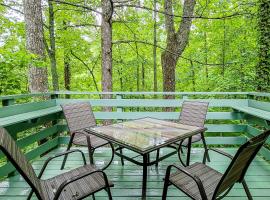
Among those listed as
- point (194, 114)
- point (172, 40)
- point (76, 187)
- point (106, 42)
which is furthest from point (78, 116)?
point (172, 40)

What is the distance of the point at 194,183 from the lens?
176 centimetres

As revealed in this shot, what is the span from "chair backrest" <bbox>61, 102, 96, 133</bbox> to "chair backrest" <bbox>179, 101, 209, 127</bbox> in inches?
58.8

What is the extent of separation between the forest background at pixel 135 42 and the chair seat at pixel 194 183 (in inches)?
107

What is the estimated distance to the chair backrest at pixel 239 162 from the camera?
1.39m

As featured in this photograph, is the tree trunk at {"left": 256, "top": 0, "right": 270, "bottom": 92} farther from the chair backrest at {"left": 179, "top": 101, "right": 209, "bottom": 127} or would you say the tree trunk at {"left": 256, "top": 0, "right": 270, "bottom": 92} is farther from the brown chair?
the brown chair

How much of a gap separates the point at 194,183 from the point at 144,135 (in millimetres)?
720

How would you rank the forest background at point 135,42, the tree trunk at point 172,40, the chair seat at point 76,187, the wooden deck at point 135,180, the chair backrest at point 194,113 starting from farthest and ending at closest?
the tree trunk at point 172,40, the forest background at point 135,42, the chair backrest at point 194,113, the wooden deck at point 135,180, the chair seat at point 76,187

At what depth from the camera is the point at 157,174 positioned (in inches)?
111

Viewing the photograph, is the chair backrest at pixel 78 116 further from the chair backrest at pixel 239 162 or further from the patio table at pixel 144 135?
the chair backrest at pixel 239 162

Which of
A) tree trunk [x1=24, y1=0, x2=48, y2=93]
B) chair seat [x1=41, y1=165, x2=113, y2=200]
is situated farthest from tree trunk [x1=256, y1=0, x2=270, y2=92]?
tree trunk [x1=24, y1=0, x2=48, y2=93]

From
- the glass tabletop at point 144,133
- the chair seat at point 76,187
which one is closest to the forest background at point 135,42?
the glass tabletop at point 144,133

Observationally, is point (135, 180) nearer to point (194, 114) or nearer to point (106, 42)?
point (194, 114)

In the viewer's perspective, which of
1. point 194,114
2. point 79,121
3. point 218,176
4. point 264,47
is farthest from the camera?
point 264,47

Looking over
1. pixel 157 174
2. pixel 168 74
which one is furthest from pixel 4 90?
pixel 168 74
